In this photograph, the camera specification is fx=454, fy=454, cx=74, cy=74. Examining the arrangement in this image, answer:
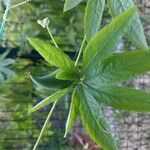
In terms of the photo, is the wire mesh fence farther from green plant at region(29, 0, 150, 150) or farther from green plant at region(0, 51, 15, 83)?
green plant at region(29, 0, 150, 150)

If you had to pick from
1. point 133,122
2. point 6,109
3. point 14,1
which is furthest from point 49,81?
point 133,122

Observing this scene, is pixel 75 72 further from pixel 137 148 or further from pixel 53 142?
pixel 137 148

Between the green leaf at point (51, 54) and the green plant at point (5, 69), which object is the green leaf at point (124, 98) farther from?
the green plant at point (5, 69)

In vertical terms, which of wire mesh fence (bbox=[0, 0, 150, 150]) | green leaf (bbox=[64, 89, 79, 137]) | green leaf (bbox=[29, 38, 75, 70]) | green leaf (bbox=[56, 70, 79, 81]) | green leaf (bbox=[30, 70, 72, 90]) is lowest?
wire mesh fence (bbox=[0, 0, 150, 150])

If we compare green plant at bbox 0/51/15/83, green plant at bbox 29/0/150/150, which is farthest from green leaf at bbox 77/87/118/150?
green plant at bbox 0/51/15/83

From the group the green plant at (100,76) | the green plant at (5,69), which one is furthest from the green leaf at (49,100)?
the green plant at (5,69)

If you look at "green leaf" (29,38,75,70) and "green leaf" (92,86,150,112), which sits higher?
"green leaf" (29,38,75,70)

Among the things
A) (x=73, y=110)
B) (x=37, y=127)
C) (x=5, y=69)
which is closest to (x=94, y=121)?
(x=73, y=110)

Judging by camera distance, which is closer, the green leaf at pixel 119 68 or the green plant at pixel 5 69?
the green leaf at pixel 119 68

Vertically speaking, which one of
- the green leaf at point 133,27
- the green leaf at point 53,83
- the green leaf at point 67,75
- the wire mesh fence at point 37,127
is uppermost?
the green leaf at point 133,27
